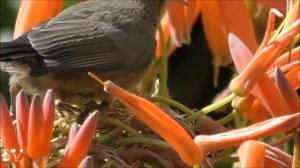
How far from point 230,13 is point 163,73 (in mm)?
315

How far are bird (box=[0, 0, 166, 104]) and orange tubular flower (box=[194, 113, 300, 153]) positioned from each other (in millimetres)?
604

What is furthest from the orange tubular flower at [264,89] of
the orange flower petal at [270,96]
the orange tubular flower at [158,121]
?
the orange tubular flower at [158,121]

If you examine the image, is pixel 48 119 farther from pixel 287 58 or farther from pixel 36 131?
pixel 287 58

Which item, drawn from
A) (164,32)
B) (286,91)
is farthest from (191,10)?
(286,91)

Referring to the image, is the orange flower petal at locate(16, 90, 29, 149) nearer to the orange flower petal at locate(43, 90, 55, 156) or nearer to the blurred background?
the orange flower petal at locate(43, 90, 55, 156)

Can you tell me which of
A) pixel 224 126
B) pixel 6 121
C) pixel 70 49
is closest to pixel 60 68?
pixel 70 49

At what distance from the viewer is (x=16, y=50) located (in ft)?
7.06

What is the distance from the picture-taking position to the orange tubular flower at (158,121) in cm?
167

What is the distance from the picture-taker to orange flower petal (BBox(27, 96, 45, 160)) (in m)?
1.59

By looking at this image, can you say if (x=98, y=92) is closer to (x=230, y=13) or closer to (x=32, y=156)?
(x=230, y=13)

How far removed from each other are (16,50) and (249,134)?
0.72 m

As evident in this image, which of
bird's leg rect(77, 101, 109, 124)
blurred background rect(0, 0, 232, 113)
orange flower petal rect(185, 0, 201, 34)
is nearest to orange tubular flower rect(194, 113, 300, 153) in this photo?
bird's leg rect(77, 101, 109, 124)

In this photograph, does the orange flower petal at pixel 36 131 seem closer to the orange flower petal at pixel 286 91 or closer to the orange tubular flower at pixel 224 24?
the orange flower petal at pixel 286 91

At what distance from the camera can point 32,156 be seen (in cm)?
161
